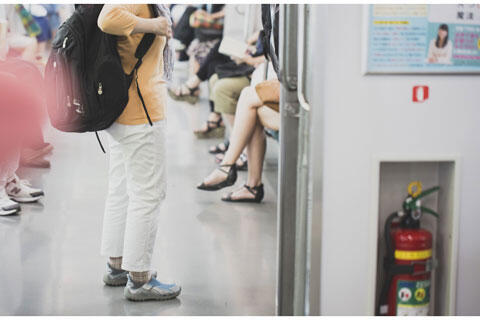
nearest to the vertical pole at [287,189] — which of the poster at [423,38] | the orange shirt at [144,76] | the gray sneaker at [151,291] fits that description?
the poster at [423,38]

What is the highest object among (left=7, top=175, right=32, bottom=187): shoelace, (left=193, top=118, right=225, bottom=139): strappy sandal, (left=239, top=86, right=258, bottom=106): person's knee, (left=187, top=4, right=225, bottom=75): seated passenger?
(left=187, top=4, right=225, bottom=75): seated passenger

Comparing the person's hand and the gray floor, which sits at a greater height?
the person's hand

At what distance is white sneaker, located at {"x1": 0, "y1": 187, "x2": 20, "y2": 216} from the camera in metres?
4.25

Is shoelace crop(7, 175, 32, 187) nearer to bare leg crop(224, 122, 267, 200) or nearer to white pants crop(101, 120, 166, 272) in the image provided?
bare leg crop(224, 122, 267, 200)

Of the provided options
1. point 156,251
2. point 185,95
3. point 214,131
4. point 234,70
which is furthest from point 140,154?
point 185,95

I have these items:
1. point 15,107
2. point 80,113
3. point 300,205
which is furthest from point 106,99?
point 300,205

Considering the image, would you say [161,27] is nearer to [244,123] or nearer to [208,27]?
[244,123]

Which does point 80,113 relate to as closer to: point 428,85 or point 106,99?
point 106,99

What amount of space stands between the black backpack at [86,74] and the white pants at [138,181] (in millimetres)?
95

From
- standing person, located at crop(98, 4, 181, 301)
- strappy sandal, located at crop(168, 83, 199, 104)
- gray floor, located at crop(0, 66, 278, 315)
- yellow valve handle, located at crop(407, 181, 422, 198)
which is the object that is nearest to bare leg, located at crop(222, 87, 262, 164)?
gray floor, located at crop(0, 66, 278, 315)

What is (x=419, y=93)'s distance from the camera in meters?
2.04

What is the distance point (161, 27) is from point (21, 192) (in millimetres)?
2418

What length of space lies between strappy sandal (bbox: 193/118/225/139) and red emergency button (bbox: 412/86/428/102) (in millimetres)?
5159

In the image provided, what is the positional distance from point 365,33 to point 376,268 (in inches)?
29.7
